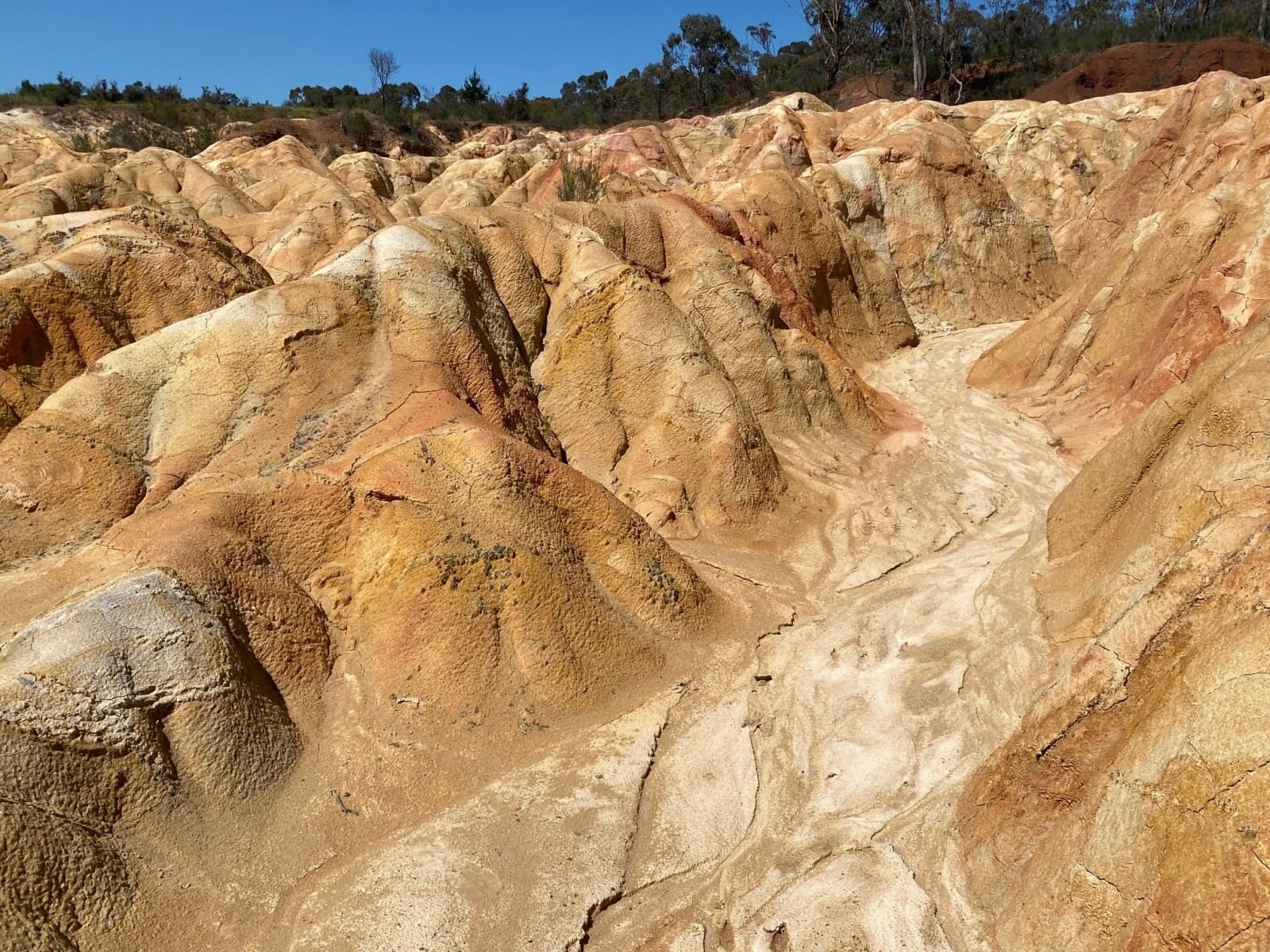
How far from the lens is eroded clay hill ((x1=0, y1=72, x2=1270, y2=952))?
152 inches

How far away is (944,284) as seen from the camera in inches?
658

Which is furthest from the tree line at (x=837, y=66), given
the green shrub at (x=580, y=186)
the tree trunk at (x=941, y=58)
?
the green shrub at (x=580, y=186)

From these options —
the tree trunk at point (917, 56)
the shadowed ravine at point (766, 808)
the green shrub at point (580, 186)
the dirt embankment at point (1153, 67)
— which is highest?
the tree trunk at point (917, 56)

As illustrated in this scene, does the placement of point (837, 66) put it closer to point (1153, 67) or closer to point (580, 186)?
point (1153, 67)

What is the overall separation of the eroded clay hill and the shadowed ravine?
3cm

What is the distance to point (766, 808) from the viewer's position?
4965mm

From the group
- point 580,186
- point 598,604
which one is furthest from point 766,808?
point 580,186

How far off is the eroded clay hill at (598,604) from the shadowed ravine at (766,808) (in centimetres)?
3

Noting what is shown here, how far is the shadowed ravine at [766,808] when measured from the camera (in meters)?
4.16

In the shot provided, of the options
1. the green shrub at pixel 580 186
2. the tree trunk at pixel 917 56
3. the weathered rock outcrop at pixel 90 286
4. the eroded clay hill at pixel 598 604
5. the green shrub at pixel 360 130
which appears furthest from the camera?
the tree trunk at pixel 917 56

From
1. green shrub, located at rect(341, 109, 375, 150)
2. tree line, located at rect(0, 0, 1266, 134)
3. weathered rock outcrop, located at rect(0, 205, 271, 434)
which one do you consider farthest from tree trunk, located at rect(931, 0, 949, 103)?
weathered rock outcrop, located at rect(0, 205, 271, 434)

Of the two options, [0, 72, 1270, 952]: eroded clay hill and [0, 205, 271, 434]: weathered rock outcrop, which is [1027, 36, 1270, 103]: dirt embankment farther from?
[0, 205, 271, 434]: weathered rock outcrop

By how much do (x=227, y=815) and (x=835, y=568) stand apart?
555 cm

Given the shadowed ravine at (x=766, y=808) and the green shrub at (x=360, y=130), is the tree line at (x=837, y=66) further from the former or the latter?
the shadowed ravine at (x=766, y=808)
